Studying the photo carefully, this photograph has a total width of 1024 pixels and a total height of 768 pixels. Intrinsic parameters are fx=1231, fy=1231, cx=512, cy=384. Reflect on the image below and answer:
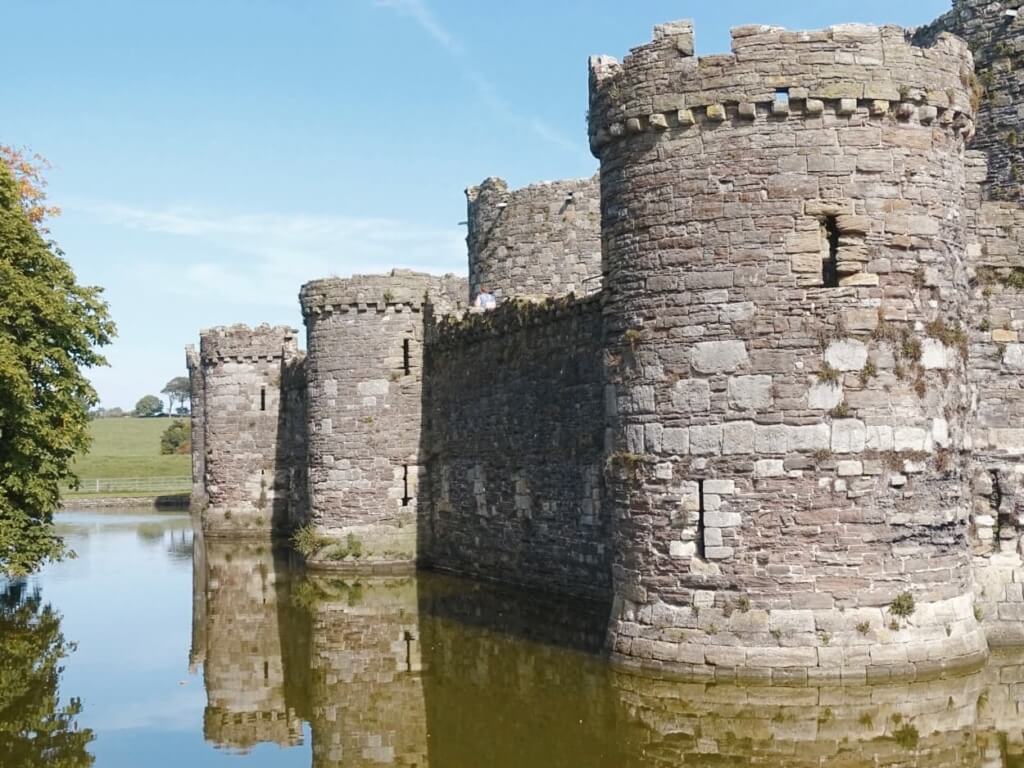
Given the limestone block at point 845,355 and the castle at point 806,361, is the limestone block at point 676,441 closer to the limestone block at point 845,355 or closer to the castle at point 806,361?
the castle at point 806,361

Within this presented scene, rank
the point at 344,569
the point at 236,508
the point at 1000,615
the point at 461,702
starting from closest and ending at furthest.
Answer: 1. the point at 461,702
2. the point at 1000,615
3. the point at 344,569
4. the point at 236,508

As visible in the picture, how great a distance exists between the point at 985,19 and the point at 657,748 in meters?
12.0

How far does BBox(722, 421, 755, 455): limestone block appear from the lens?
11.9 metres

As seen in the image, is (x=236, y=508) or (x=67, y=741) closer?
(x=67, y=741)

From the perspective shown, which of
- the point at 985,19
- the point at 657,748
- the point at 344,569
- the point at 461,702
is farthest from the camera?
the point at 344,569

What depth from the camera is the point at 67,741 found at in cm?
1105

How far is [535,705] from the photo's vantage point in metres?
11.6

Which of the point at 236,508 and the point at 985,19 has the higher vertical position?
the point at 985,19

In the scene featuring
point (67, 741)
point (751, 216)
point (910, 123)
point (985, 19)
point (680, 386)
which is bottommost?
point (67, 741)

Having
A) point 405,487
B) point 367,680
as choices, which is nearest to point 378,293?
point 405,487

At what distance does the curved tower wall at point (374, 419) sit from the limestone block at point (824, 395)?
40.2 ft

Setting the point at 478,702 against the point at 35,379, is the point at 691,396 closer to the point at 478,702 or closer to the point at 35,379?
the point at 478,702

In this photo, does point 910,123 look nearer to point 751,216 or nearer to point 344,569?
point 751,216

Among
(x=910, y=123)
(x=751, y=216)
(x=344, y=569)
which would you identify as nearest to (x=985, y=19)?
(x=910, y=123)
